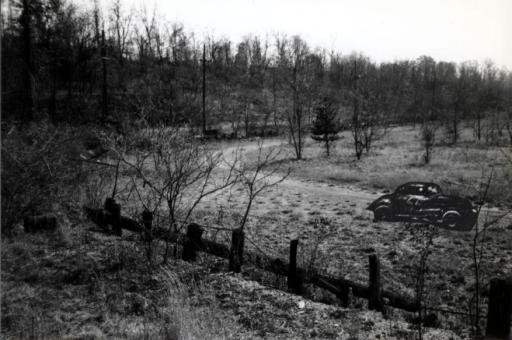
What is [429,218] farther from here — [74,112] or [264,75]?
[264,75]

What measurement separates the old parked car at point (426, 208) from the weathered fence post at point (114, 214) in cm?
797

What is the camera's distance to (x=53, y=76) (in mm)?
38406

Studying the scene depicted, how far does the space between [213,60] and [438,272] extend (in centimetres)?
6355

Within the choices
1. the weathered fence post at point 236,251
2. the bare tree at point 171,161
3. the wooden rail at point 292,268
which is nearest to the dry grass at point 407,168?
the bare tree at point 171,161

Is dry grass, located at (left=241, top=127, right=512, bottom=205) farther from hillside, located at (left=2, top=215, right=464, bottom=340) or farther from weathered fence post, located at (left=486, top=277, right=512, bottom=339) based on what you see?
weathered fence post, located at (left=486, top=277, right=512, bottom=339)

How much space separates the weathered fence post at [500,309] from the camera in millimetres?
4086

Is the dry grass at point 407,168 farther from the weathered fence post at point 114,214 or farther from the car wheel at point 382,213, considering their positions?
the weathered fence post at point 114,214

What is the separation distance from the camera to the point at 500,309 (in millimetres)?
4133

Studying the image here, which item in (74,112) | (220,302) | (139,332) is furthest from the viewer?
(74,112)

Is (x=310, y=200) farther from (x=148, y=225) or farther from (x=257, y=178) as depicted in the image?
(x=148, y=225)

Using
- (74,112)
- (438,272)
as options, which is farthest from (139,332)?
(74,112)

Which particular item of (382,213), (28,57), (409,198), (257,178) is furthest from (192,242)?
(28,57)

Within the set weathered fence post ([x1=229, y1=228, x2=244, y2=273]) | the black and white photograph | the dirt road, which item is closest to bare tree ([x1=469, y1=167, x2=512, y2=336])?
the black and white photograph

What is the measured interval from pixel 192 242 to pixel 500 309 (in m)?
4.95
